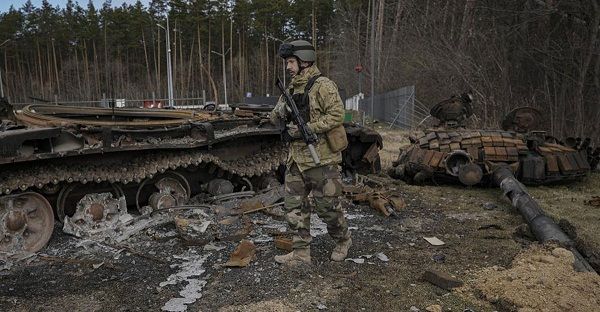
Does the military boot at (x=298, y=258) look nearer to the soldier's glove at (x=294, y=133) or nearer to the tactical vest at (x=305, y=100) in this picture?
the soldier's glove at (x=294, y=133)

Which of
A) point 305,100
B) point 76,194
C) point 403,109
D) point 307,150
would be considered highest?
point 305,100

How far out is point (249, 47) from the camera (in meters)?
49.9

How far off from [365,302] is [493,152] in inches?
218

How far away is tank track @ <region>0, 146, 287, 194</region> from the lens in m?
5.62

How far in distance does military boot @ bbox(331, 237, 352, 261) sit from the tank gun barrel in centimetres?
189

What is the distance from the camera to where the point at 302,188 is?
493cm

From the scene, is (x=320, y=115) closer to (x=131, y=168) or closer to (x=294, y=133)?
(x=294, y=133)

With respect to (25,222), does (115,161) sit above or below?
above

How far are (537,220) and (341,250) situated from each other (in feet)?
7.47

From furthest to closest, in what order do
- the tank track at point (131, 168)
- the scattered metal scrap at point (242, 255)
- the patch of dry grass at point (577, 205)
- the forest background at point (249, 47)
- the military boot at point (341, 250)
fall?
the forest background at point (249, 47), the patch of dry grass at point (577, 205), the tank track at point (131, 168), the military boot at point (341, 250), the scattered metal scrap at point (242, 255)

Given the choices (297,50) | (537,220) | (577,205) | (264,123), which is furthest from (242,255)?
(577,205)

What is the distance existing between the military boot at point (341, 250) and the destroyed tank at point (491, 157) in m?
4.09

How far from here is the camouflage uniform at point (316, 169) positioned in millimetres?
4738

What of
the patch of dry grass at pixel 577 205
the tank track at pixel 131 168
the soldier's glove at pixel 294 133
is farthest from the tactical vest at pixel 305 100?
the patch of dry grass at pixel 577 205
